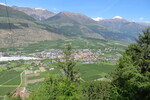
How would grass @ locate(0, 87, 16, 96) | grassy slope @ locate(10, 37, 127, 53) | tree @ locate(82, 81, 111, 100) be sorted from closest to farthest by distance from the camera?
tree @ locate(82, 81, 111, 100)
grass @ locate(0, 87, 16, 96)
grassy slope @ locate(10, 37, 127, 53)

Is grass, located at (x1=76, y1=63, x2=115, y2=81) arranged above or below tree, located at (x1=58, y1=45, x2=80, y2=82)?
below

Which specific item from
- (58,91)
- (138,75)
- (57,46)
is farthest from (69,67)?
(57,46)

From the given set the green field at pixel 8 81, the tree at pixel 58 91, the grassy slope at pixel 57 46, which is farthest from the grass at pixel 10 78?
the grassy slope at pixel 57 46

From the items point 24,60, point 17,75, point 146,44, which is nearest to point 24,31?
point 24,60

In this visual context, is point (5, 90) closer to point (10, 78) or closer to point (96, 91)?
point (10, 78)

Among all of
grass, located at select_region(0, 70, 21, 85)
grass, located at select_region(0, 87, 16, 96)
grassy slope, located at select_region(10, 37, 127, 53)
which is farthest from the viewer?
grassy slope, located at select_region(10, 37, 127, 53)

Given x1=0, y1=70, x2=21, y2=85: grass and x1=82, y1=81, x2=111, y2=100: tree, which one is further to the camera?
x1=0, y1=70, x2=21, y2=85: grass

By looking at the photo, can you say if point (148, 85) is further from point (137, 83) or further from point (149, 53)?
point (149, 53)

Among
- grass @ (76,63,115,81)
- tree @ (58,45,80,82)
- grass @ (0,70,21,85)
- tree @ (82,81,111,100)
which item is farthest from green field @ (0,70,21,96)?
tree @ (58,45,80,82)

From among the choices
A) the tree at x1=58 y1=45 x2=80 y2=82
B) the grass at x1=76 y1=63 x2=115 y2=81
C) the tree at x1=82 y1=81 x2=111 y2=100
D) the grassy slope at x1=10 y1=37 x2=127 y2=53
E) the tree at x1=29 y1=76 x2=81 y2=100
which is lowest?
the grass at x1=76 y1=63 x2=115 y2=81

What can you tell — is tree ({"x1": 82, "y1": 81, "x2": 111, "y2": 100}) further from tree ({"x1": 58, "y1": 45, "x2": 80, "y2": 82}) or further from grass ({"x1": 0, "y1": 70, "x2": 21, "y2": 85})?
grass ({"x1": 0, "y1": 70, "x2": 21, "y2": 85})
